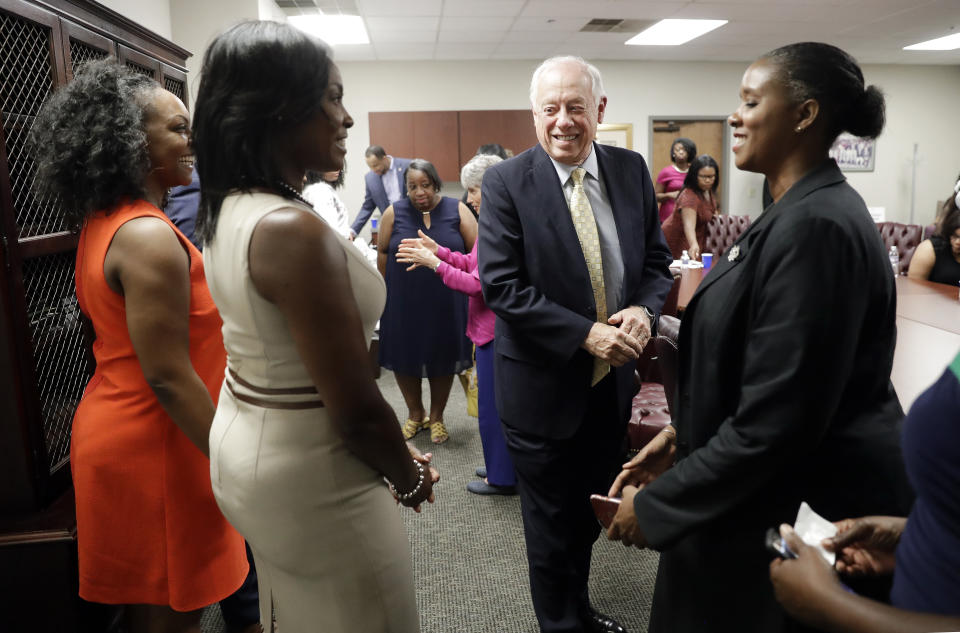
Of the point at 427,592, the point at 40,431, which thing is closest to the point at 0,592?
the point at 40,431

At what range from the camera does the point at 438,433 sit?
3.59 metres

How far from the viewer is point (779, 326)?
924 mm

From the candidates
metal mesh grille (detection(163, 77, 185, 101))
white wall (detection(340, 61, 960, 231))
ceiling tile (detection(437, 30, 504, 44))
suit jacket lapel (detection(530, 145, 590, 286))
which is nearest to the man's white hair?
suit jacket lapel (detection(530, 145, 590, 286))

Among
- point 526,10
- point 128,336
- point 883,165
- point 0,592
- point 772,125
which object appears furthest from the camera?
point 883,165

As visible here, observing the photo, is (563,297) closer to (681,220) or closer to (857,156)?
(681,220)

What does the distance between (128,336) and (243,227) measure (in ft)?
2.13

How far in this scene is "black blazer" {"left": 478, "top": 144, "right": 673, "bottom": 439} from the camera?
64.7 inches

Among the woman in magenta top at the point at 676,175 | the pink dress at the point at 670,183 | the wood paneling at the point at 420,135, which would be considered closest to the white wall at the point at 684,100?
the wood paneling at the point at 420,135

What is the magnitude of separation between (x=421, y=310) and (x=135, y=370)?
212 cm

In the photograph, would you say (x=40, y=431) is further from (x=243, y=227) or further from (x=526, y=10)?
(x=526, y=10)

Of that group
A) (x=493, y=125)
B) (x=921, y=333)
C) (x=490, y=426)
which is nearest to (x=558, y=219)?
(x=490, y=426)

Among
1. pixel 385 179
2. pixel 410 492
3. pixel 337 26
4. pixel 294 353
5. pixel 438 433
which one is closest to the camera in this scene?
pixel 294 353

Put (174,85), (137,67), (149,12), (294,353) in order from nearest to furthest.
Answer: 1. (294,353)
2. (137,67)
3. (174,85)
4. (149,12)

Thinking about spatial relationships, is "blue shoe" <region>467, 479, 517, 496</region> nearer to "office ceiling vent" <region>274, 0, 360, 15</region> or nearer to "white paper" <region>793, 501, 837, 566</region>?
"white paper" <region>793, 501, 837, 566</region>
